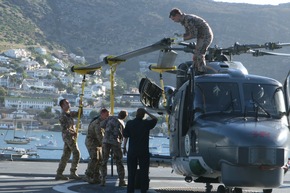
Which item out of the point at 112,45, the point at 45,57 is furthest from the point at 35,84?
the point at 112,45

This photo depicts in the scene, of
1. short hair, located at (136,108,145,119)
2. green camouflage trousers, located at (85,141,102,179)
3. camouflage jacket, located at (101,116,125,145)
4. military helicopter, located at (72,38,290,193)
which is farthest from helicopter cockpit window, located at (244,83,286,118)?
green camouflage trousers, located at (85,141,102,179)

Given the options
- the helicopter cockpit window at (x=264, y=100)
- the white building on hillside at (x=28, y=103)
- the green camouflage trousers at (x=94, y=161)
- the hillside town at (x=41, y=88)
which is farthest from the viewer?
the white building on hillside at (x=28, y=103)

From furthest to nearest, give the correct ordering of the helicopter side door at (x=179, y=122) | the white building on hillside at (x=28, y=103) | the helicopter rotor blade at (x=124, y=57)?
the white building on hillside at (x=28, y=103)
the helicopter rotor blade at (x=124, y=57)
the helicopter side door at (x=179, y=122)

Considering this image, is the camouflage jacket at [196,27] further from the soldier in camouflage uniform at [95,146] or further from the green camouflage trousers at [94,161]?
the green camouflage trousers at [94,161]

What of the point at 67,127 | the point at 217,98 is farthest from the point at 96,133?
the point at 217,98

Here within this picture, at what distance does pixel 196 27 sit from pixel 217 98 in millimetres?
1526

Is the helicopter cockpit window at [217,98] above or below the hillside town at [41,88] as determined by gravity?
below

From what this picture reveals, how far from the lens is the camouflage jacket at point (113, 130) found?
52.0 feet

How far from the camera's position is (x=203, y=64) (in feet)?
47.8

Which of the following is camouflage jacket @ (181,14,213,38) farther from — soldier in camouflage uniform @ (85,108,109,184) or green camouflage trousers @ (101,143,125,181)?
soldier in camouflage uniform @ (85,108,109,184)

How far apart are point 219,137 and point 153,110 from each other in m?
5.24

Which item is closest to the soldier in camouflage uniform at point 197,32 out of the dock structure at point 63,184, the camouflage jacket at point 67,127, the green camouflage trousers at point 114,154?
the green camouflage trousers at point 114,154

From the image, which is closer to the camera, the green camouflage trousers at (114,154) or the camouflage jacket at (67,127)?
the green camouflage trousers at (114,154)

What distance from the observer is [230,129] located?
12.3 meters
